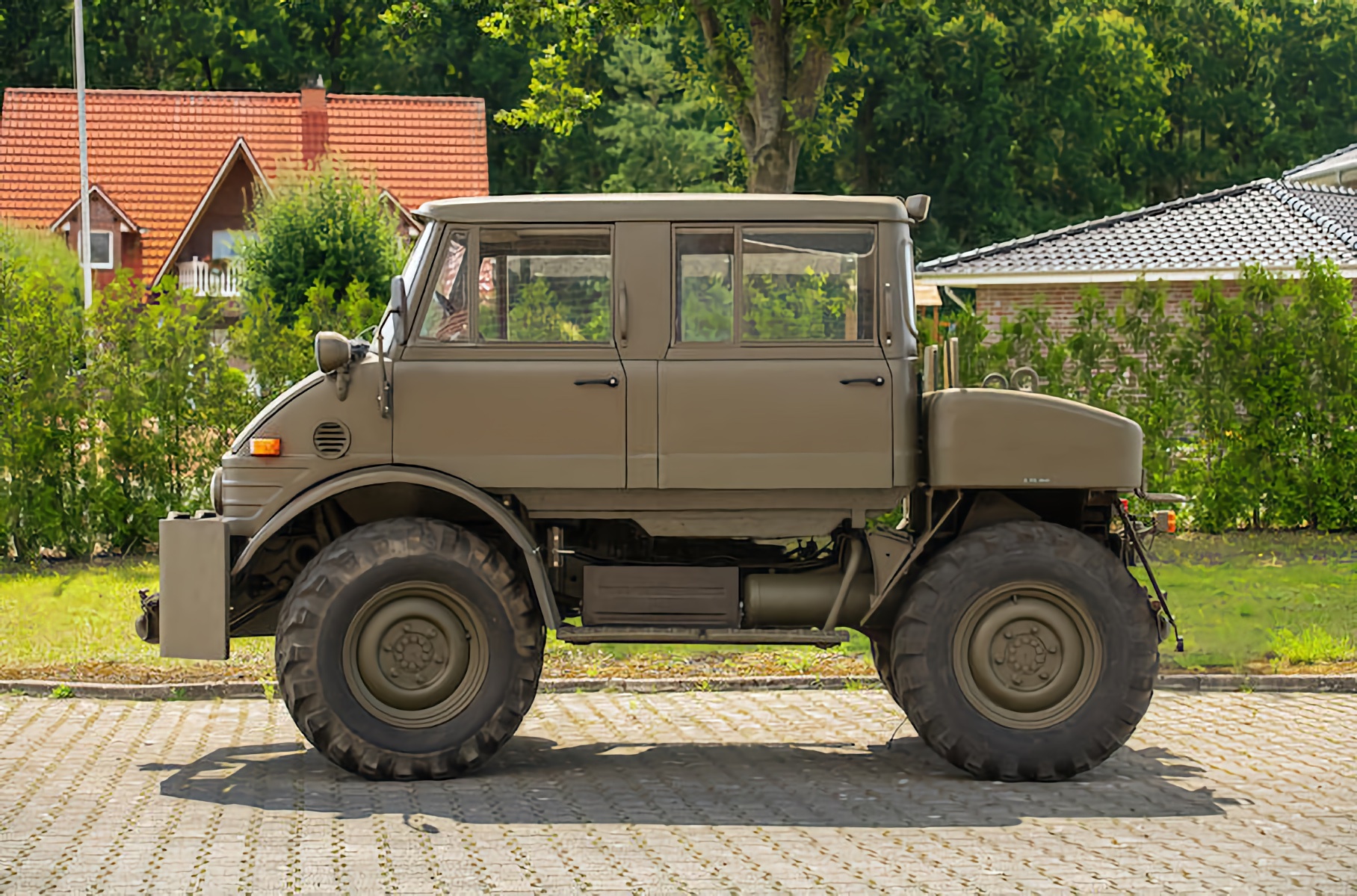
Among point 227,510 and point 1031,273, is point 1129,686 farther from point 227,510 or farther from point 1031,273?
point 1031,273

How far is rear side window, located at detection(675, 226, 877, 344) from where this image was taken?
8070mm

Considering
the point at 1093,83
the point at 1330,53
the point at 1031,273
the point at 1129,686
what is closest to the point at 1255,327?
the point at 1129,686

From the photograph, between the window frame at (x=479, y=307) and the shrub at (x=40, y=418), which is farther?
the shrub at (x=40, y=418)

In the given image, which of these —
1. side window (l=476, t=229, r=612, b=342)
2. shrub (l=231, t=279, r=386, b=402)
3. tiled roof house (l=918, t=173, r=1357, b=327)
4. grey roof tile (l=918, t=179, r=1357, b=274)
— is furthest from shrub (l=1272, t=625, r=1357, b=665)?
grey roof tile (l=918, t=179, r=1357, b=274)

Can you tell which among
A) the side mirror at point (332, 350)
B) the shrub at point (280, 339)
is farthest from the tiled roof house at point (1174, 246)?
the side mirror at point (332, 350)

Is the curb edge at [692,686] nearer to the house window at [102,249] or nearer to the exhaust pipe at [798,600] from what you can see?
the exhaust pipe at [798,600]

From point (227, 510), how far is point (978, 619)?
142 inches

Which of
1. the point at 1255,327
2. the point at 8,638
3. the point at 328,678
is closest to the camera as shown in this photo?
the point at 328,678

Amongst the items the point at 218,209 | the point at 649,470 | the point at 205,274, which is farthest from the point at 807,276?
the point at 218,209

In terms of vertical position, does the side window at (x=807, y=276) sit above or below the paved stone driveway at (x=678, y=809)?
above

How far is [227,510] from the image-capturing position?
322 inches

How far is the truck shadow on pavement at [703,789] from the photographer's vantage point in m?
7.25

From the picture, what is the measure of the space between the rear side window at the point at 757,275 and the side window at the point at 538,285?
435mm

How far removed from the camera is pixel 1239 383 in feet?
54.5
